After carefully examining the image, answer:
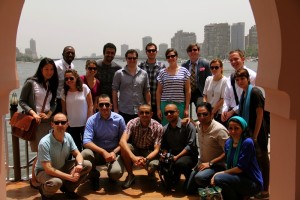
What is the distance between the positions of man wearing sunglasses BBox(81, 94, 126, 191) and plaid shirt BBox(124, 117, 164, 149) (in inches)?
7.0

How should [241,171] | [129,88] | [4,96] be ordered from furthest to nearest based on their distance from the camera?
[129,88], [241,171], [4,96]

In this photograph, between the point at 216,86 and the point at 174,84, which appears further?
the point at 174,84

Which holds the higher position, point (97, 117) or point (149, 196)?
point (97, 117)

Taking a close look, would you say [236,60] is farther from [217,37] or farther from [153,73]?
[217,37]

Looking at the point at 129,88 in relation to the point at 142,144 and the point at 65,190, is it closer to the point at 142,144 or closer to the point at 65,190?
the point at 142,144

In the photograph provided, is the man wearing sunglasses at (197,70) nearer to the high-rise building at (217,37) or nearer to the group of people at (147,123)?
the group of people at (147,123)

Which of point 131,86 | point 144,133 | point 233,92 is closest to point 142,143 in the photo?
point 144,133

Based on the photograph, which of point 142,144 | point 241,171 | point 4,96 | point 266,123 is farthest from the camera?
point 142,144

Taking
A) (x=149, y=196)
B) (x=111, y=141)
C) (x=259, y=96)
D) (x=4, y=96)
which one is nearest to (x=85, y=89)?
(x=111, y=141)

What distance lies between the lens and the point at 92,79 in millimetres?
7535

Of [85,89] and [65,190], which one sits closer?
[65,190]

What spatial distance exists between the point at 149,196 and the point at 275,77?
149 inches

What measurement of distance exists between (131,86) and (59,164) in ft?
7.13

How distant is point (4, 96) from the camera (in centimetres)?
335
